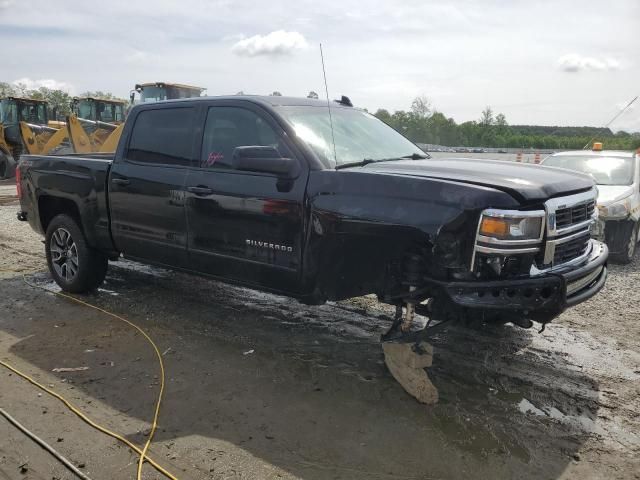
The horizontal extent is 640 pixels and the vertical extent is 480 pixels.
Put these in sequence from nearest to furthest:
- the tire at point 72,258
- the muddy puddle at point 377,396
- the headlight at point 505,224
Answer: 1. the muddy puddle at point 377,396
2. the headlight at point 505,224
3. the tire at point 72,258

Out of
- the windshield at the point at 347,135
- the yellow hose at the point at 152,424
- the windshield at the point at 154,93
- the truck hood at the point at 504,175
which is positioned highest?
the windshield at the point at 154,93

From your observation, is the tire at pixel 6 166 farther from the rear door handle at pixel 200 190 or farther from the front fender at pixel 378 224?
the front fender at pixel 378 224

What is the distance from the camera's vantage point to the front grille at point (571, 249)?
3537 mm

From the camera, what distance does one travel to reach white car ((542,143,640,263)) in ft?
24.4

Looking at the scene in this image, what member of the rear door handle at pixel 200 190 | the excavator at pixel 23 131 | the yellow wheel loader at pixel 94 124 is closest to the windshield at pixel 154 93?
the yellow wheel loader at pixel 94 124

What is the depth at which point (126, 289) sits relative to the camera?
6199mm

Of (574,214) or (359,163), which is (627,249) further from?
(359,163)

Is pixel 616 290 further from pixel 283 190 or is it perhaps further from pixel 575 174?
pixel 283 190

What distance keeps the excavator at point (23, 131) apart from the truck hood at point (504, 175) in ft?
54.6

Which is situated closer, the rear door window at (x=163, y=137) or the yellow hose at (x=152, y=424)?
the yellow hose at (x=152, y=424)

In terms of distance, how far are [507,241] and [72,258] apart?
4.60 m

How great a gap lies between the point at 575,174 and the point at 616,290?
2936 mm

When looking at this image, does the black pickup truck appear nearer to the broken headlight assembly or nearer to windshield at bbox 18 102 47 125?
Answer: the broken headlight assembly

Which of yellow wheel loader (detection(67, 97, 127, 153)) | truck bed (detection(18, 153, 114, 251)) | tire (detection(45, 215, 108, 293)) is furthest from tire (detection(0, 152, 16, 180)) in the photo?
tire (detection(45, 215, 108, 293))
